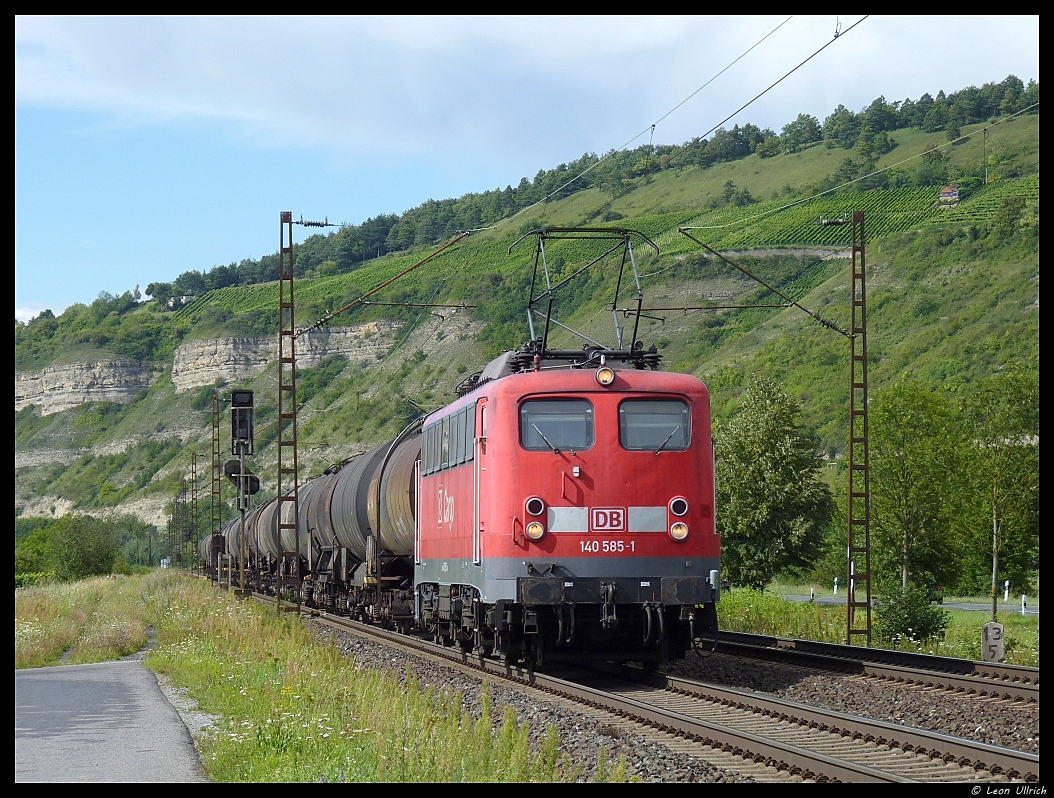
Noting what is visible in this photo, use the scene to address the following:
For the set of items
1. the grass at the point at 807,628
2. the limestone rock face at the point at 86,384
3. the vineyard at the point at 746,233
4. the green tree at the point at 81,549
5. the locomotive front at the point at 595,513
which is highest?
the vineyard at the point at 746,233

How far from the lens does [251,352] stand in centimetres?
16200

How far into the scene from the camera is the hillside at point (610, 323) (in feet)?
298

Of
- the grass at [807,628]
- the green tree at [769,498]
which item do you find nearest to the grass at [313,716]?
the grass at [807,628]

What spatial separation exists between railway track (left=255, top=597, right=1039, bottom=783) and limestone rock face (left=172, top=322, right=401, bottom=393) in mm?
130797

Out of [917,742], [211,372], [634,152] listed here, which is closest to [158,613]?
[917,742]

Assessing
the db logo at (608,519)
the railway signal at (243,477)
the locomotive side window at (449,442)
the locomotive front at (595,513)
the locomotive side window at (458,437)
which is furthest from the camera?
the railway signal at (243,477)

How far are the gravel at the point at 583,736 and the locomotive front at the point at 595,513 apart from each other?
1.02m

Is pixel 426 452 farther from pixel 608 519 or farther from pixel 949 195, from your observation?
pixel 949 195

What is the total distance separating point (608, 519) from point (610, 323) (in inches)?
2419

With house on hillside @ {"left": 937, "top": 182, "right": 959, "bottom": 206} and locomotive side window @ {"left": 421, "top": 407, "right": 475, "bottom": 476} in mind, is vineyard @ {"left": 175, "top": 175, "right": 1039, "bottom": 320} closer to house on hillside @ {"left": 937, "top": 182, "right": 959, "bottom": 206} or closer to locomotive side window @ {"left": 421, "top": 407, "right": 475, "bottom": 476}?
house on hillside @ {"left": 937, "top": 182, "right": 959, "bottom": 206}

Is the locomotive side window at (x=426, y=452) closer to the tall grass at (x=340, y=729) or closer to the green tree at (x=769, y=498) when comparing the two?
the tall grass at (x=340, y=729)

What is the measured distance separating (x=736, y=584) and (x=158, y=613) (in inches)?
939

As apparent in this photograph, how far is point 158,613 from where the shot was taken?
31.2 meters

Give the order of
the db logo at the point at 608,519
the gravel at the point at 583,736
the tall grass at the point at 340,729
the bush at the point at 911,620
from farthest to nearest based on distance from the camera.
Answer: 1. the bush at the point at 911,620
2. the db logo at the point at 608,519
3. the gravel at the point at 583,736
4. the tall grass at the point at 340,729
